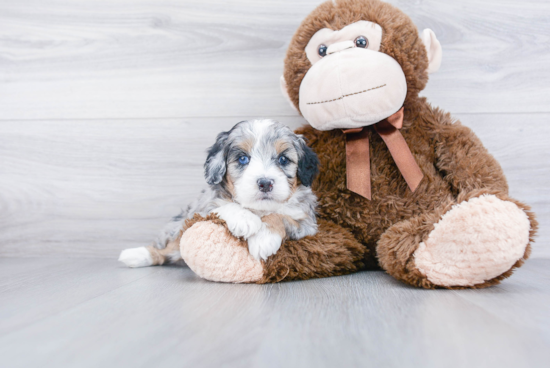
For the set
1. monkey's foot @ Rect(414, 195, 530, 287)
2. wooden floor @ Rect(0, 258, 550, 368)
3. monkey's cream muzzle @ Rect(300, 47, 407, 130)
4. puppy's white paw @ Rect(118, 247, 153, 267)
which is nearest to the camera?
wooden floor @ Rect(0, 258, 550, 368)

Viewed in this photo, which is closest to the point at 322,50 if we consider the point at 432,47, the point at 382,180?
the point at 432,47

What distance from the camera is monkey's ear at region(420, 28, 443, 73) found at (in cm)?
170

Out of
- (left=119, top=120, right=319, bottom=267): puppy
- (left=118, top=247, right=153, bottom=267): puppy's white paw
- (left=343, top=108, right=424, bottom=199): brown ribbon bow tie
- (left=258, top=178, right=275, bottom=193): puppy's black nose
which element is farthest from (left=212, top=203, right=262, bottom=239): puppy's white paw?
(left=118, top=247, right=153, bottom=267): puppy's white paw

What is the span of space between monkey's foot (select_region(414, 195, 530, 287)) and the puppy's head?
517 mm

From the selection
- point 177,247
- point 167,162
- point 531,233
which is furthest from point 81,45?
point 531,233

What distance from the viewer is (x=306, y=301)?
3.92 feet

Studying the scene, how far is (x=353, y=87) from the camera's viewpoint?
151 cm

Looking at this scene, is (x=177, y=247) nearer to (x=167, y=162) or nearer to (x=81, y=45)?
(x=167, y=162)

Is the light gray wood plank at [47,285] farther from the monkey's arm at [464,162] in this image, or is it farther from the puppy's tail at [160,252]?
the monkey's arm at [464,162]

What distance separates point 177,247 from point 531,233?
4.63ft

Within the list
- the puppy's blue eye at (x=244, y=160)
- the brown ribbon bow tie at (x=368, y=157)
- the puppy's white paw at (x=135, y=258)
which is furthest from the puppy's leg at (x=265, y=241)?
the puppy's white paw at (x=135, y=258)

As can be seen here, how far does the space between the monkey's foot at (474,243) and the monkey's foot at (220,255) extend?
0.57 m

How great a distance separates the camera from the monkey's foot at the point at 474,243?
4.15ft

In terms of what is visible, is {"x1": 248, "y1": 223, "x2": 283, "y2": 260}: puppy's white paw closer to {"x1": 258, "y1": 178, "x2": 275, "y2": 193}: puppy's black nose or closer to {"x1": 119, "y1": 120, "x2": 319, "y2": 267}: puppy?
{"x1": 119, "y1": 120, "x2": 319, "y2": 267}: puppy
